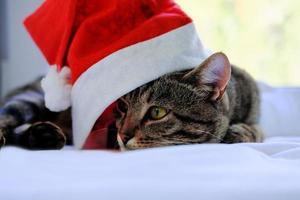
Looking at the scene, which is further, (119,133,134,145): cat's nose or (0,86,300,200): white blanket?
(119,133,134,145): cat's nose

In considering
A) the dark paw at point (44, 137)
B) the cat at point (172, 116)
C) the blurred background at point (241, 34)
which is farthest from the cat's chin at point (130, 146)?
the blurred background at point (241, 34)

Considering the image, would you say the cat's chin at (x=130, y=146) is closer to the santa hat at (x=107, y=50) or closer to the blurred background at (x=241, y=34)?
the santa hat at (x=107, y=50)

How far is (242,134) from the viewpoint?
1033 mm

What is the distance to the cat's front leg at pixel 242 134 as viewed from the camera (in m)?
1.01

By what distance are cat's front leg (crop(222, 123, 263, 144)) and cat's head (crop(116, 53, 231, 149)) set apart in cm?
6

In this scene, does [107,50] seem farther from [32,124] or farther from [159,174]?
[159,174]

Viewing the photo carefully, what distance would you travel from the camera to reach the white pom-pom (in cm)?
100

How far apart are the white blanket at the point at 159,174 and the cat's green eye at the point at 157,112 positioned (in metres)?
0.14

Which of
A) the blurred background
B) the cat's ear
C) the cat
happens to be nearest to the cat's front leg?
the cat

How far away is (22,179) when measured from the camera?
24.5 inches

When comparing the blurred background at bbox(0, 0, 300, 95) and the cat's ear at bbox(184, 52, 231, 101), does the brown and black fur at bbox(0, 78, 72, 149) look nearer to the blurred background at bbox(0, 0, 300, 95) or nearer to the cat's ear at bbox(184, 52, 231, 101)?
the cat's ear at bbox(184, 52, 231, 101)

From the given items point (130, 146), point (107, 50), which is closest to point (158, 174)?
point (130, 146)

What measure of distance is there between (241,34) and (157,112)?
1.35 metres

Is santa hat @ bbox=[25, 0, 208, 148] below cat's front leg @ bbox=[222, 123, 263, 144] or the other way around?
the other way around
